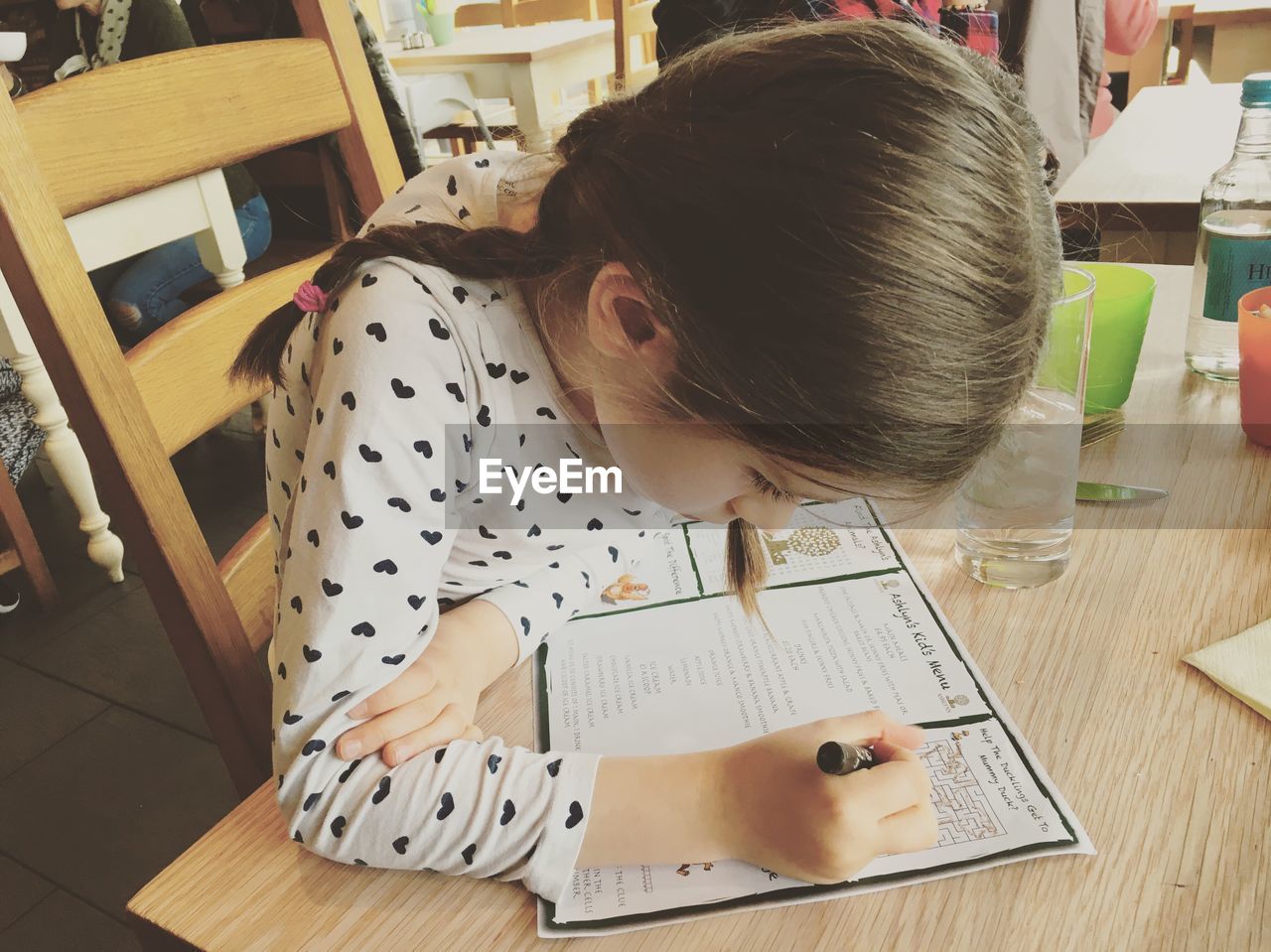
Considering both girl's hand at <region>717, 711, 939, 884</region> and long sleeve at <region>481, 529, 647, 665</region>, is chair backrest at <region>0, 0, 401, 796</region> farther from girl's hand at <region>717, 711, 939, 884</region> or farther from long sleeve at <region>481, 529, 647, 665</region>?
girl's hand at <region>717, 711, 939, 884</region>

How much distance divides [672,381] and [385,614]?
20 centimetres

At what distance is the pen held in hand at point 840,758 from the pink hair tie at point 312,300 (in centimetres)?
39

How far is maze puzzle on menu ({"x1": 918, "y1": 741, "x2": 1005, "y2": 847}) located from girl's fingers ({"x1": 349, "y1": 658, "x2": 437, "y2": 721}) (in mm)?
269

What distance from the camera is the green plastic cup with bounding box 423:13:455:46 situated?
308 cm

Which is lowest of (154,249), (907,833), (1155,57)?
(1155,57)

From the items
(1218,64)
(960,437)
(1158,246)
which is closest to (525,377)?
(960,437)

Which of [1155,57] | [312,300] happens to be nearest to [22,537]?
[312,300]

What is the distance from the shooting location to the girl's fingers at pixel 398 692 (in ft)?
1.73

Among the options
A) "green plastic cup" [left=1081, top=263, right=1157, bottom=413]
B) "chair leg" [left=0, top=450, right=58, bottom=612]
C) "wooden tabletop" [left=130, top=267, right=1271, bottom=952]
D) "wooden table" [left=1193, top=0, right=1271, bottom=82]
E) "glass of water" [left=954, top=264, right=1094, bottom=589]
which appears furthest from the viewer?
"wooden table" [left=1193, top=0, right=1271, bottom=82]

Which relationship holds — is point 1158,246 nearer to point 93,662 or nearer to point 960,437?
point 960,437

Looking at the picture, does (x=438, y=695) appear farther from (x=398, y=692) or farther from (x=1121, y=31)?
(x=1121, y=31)

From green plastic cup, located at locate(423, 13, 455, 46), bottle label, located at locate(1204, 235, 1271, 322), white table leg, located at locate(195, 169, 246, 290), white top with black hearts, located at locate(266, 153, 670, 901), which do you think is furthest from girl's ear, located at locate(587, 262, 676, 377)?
green plastic cup, located at locate(423, 13, 455, 46)

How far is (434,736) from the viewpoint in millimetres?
515

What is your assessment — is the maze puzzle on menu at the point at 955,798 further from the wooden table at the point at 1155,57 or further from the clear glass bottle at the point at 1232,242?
the wooden table at the point at 1155,57
